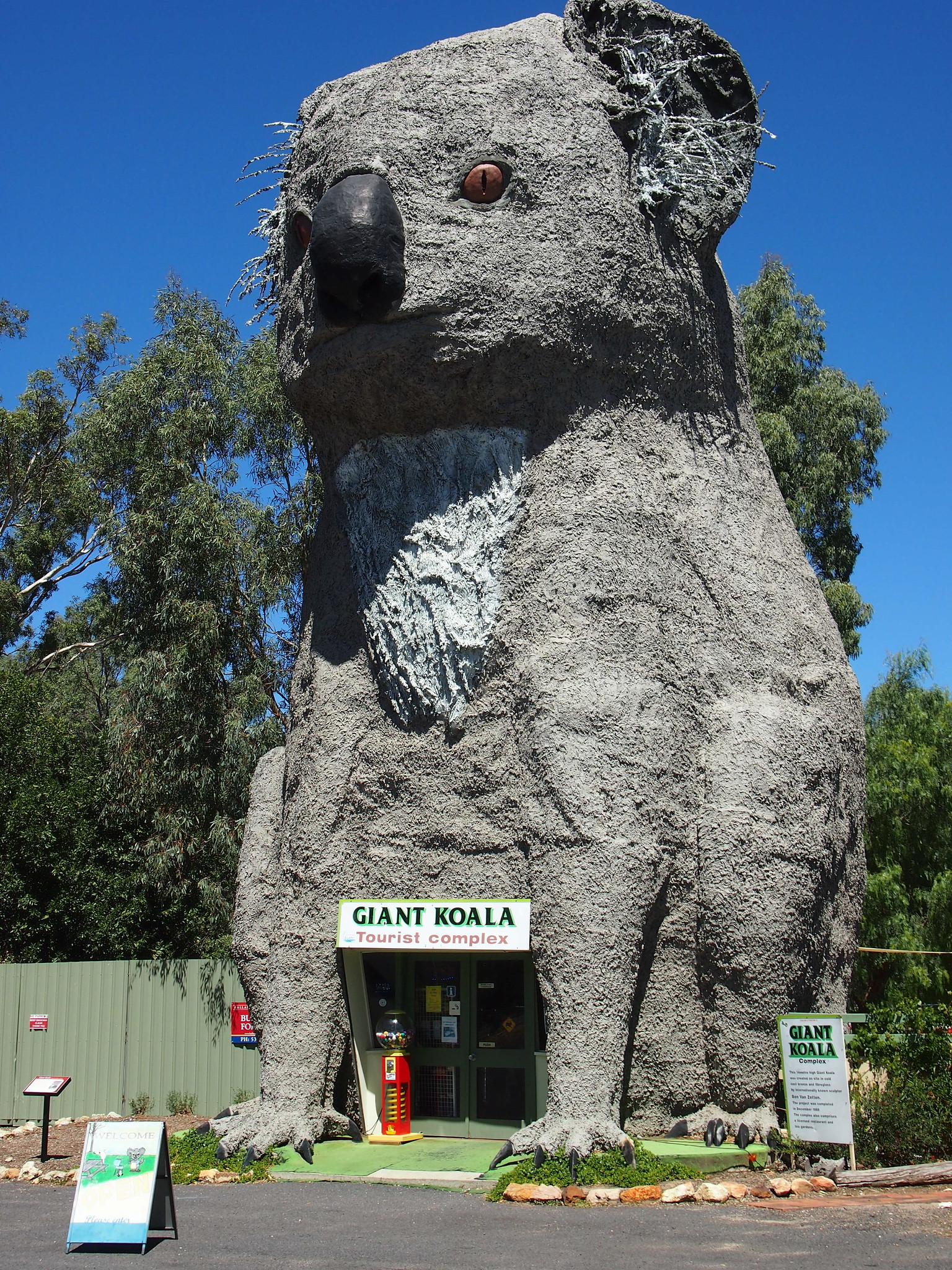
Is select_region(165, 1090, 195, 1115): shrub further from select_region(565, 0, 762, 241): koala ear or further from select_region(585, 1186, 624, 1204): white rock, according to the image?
select_region(565, 0, 762, 241): koala ear

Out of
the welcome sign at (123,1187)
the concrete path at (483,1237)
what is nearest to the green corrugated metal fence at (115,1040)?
the concrete path at (483,1237)

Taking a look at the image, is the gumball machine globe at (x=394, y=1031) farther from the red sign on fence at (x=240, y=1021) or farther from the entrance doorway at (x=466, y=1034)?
the red sign on fence at (x=240, y=1021)

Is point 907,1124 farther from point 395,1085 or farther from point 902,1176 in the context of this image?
point 395,1085

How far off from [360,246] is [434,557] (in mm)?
2307

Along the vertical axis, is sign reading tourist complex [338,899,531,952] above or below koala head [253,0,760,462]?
below

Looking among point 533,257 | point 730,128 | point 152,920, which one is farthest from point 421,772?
point 152,920

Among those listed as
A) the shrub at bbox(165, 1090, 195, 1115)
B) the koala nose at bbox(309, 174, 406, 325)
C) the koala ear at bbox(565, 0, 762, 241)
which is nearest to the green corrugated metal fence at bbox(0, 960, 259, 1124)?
the shrub at bbox(165, 1090, 195, 1115)

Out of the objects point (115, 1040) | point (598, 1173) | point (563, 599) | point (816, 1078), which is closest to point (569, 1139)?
point (598, 1173)

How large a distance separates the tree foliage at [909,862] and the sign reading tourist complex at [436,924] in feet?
39.7

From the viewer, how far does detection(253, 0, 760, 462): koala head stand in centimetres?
842

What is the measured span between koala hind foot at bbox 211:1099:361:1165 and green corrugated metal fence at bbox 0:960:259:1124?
6548mm

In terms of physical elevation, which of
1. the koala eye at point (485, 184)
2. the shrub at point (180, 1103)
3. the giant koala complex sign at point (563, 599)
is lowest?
the shrub at point (180, 1103)

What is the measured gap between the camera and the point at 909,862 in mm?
19891

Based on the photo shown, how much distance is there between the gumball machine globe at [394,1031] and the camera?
9.37m
